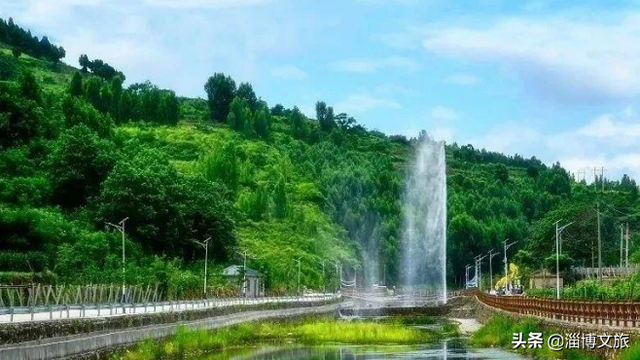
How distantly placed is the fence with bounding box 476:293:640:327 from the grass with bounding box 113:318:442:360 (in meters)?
8.72

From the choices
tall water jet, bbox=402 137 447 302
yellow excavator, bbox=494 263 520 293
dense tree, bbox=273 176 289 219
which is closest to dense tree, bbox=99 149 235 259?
yellow excavator, bbox=494 263 520 293

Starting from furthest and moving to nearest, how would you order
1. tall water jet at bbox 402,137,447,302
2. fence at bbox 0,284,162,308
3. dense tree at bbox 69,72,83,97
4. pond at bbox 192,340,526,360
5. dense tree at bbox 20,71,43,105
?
dense tree at bbox 69,72,83,97 → tall water jet at bbox 402,137,447,302 → dense tree at bbox 20,71,43,105 → pond at bbox 192,340,526,360 → fence at bbox 0,284,162,308

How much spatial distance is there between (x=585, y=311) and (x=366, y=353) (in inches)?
673

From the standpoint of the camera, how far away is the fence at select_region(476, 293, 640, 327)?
115 ft

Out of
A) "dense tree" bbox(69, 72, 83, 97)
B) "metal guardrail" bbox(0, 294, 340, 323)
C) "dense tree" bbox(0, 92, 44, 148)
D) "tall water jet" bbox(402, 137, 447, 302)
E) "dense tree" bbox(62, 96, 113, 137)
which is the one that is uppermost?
"dense tree" bbox(69, 72, 83, 97)

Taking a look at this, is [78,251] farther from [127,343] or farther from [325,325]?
[127,343]

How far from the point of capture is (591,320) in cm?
4106

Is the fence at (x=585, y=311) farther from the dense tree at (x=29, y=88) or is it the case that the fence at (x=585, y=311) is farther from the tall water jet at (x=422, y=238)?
the dense tree at (x=29, y=88)

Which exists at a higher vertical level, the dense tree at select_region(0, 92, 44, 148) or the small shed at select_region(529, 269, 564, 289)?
the dense tree at select_region(0, 92, 44, 148)

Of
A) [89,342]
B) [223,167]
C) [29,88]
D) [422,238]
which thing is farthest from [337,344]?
[422,238]

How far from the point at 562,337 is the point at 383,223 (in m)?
148

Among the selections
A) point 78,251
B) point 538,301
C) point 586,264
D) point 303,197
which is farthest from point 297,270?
→ point 538,301

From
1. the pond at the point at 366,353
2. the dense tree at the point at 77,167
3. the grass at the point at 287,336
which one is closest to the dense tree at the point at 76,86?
the dense tree at the point at 77,167

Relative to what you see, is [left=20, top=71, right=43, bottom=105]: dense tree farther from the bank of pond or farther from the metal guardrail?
the bank of pond
